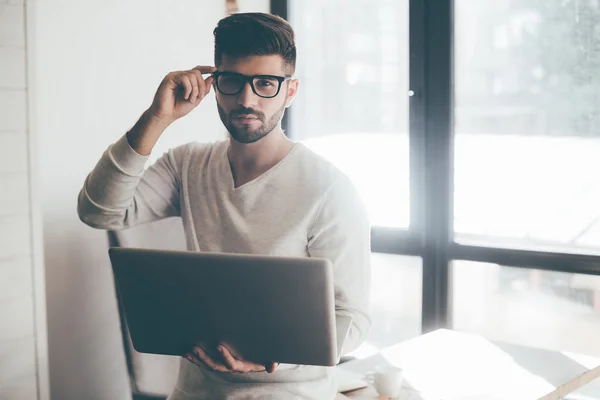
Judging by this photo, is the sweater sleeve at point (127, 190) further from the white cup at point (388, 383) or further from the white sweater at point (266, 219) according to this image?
the white cup at point (388, 383)

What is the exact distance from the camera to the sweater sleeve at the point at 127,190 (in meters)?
1.60

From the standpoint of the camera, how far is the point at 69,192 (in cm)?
232

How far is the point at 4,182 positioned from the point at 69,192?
52cm

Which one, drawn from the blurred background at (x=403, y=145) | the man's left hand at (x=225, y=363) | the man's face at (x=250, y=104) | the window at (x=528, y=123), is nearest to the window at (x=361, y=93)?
the blurred background at (x=403, y=145)

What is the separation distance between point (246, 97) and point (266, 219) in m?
0.28

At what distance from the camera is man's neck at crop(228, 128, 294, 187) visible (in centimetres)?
172

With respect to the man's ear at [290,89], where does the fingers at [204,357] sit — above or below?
below

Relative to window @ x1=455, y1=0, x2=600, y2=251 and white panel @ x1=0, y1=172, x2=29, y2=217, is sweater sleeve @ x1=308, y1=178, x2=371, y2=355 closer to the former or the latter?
white panel @ x1=0, y1=172, x2=29, y2=217

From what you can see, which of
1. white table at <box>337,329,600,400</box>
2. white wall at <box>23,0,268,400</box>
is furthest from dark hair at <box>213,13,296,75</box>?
white table at <box>337,329,600,400</box>

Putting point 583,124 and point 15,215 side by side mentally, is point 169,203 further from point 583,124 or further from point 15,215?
point 583,124

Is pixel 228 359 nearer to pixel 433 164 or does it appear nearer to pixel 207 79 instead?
pixel 207 79

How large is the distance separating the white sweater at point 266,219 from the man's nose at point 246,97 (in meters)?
0.16

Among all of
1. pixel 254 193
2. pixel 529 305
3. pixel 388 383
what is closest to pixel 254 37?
pixel 254 193

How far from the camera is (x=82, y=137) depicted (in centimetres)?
236
